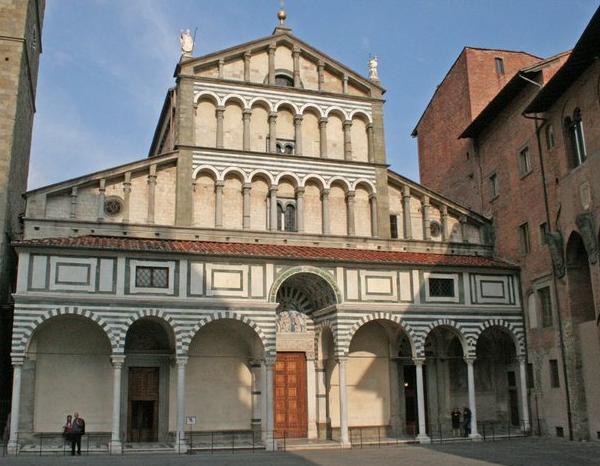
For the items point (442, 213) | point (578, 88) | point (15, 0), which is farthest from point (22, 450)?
point (578, 88)

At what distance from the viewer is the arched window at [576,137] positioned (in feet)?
71.5

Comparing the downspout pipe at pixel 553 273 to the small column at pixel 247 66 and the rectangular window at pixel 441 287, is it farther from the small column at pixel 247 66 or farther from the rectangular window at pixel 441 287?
the small column at pixel 247 66

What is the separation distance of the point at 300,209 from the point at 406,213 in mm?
4286

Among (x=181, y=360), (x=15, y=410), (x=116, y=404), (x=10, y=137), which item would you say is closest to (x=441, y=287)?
(x=181, y=360)

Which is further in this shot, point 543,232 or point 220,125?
point 220,125

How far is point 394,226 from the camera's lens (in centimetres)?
2728

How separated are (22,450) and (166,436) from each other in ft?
15.3

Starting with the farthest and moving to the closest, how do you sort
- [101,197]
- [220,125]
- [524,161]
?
1. [220,125]
2. [524,161]
3. [101,197]

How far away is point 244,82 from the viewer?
1048 inches

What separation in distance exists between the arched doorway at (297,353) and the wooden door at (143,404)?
163 inches

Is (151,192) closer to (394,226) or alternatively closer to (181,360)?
→ (181,360)

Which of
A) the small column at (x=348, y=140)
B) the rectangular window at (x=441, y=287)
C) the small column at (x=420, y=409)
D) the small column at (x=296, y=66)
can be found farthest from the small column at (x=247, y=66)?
the small column at (x=420, y=409)

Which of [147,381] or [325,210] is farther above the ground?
[325,210]

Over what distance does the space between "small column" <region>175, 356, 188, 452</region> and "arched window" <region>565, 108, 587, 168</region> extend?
13814 mm
